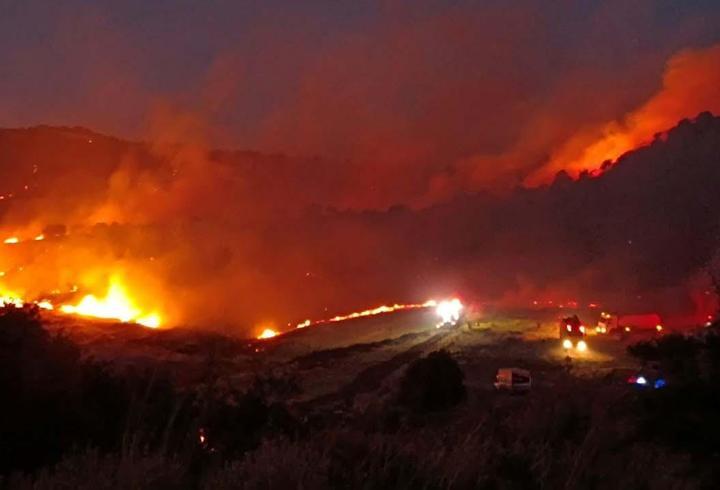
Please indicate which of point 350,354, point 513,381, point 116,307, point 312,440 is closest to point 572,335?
point 350,354

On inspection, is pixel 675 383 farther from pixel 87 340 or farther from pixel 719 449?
pixel 87 340

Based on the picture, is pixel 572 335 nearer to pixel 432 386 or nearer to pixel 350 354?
pixel 350 354

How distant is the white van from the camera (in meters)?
37.6

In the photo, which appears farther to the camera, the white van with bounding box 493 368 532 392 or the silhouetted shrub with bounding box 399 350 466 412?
the white van with bounding box 493 368 532 392

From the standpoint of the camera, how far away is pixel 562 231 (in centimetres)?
12031

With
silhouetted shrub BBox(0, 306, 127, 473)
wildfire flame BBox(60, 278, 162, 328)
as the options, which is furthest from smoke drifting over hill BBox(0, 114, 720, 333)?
silhouetted shrub BBox(0, 306, 127, 473)

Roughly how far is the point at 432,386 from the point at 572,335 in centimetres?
2267

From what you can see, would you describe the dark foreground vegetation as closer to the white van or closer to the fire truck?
the white van

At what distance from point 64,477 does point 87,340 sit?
46.5m

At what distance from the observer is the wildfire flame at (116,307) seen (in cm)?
6831

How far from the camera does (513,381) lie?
126ft

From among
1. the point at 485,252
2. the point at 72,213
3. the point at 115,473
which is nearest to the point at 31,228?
the point at 72,213

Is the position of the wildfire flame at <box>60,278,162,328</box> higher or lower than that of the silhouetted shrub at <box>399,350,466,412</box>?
higher

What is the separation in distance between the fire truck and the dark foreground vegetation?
37297 mm
